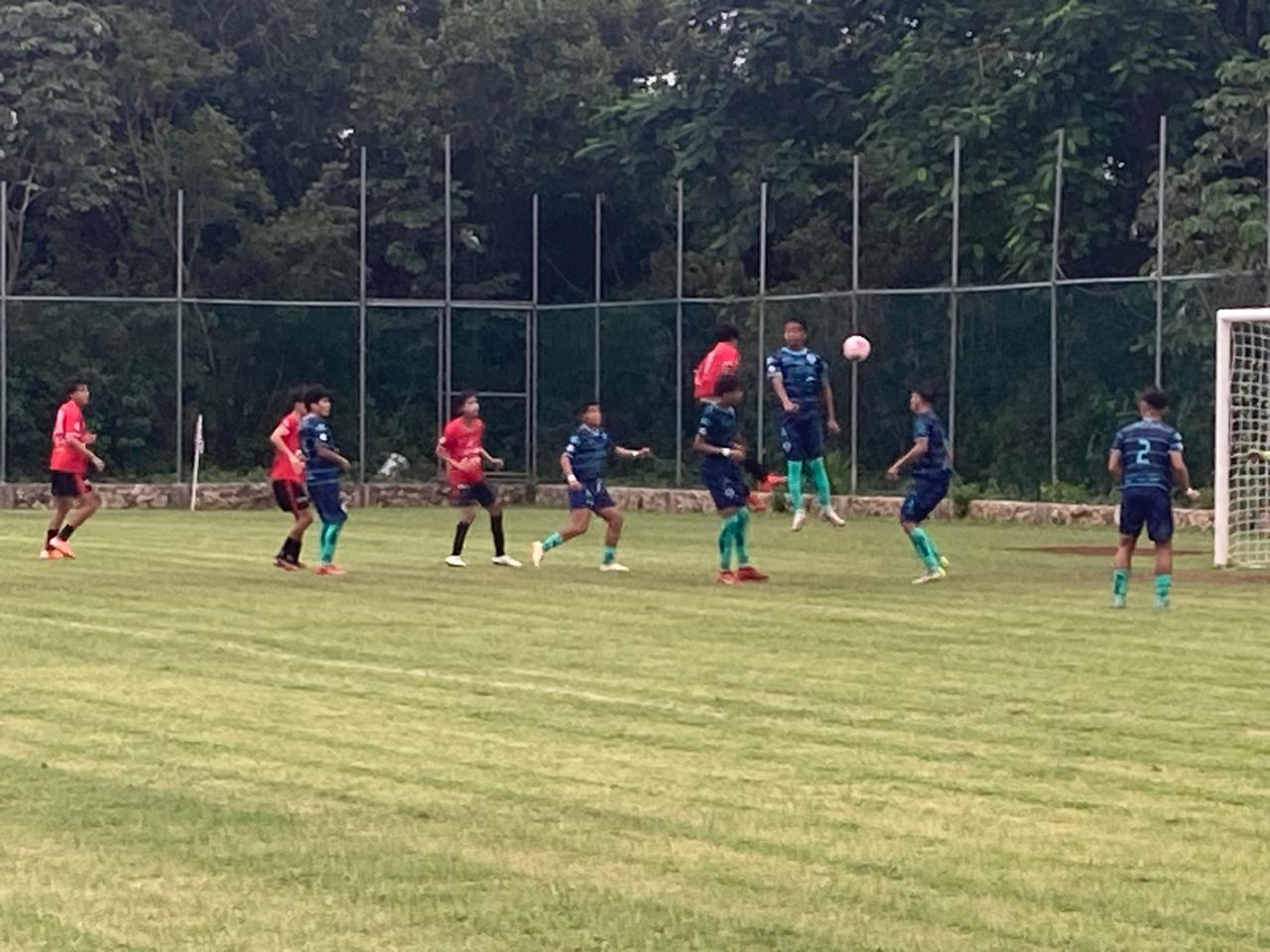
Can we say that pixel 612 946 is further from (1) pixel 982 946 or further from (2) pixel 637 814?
(2) pixel 637 814

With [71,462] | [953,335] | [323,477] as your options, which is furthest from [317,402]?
[953,335]

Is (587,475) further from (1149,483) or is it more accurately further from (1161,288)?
(1161,288)

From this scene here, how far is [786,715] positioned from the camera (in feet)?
42.4

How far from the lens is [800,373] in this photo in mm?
26062

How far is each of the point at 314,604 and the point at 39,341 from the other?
20.1 m

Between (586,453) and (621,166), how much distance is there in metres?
22.3

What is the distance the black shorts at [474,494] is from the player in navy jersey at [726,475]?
268 cm

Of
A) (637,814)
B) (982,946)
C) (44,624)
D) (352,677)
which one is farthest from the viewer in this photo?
(44,624)

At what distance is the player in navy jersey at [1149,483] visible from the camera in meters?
19.0

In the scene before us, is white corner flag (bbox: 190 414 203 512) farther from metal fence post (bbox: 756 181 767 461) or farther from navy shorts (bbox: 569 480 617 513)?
navy shorts (bbox: 569 480 617 513)

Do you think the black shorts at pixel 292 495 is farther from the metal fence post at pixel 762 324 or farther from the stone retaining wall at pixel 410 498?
the metal fence post at pixel 762 324

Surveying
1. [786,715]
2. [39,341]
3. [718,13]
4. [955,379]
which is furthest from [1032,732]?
[718,13]

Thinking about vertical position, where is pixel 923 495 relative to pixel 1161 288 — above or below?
below

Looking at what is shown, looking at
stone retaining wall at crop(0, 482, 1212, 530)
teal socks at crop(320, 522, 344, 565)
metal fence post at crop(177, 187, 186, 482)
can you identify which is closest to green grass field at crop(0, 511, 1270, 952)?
teal socks at crop(320, 522, 344, 565)
